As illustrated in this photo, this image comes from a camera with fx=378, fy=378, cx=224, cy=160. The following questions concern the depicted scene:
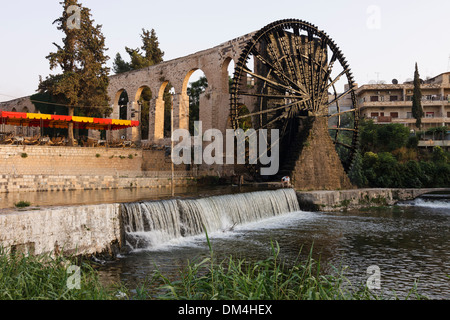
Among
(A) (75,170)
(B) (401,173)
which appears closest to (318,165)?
(B) (401,173)

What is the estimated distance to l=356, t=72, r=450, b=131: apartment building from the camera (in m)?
30.3

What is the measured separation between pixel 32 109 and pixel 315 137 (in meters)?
23.5

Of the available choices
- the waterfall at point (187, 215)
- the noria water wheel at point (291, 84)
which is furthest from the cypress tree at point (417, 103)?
the waterfall at point (187, 215)

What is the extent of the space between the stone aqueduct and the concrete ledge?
8.43 meters

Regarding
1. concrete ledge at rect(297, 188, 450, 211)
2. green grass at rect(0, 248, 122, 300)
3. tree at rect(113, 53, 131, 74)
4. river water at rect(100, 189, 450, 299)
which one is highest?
tree at rect(113, 53, 131, 74)

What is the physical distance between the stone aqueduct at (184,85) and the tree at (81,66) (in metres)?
3.22

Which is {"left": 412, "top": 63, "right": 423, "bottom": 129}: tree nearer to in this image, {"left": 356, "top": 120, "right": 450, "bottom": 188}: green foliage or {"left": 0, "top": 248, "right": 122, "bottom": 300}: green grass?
{"left": 356, "top": 120, "right": 450, "bottom": 188}: green foliage

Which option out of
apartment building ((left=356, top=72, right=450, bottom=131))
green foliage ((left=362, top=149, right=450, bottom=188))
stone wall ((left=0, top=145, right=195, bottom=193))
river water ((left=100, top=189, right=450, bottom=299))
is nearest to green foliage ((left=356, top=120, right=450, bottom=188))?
green foliage ((left=362, top=149, right=450, bottom=188))

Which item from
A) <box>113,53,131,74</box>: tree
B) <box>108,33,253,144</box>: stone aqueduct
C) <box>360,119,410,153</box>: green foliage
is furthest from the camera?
<box>113,53,131,74</box>: tree

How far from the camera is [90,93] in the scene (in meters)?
20.5

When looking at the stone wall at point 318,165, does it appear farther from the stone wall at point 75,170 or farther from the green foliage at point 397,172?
the stone wall at point 75,170

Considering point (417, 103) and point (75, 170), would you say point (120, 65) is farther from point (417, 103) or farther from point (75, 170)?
point (417, 103)

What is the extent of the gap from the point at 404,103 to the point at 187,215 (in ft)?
92.8

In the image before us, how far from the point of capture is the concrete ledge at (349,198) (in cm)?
1239
